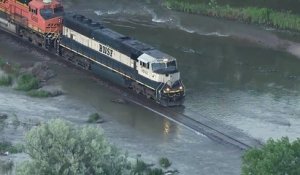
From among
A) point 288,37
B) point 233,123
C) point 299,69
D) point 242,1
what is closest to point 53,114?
point 233,123

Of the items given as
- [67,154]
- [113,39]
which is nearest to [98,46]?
[113,39]

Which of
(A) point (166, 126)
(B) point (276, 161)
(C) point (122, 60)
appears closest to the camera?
(B) point (276, 161)

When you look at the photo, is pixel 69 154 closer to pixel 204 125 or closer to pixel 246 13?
pixel 204 125

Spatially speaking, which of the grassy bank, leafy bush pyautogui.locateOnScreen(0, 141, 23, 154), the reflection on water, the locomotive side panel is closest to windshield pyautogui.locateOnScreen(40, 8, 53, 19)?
the locomotive side panel

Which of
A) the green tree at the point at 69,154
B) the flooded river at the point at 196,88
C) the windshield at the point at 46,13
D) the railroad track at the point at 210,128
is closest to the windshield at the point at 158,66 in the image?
the railroad track at the point at 210,128

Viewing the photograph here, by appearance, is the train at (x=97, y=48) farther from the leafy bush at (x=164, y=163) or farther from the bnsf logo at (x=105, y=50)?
the leafy bush at (x=164, y=163)

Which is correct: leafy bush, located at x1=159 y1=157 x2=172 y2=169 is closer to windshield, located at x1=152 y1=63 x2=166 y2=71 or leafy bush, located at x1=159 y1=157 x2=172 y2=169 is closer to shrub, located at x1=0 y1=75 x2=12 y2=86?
windshield, located at x1=152 y1=63 x2=166 y2=71
